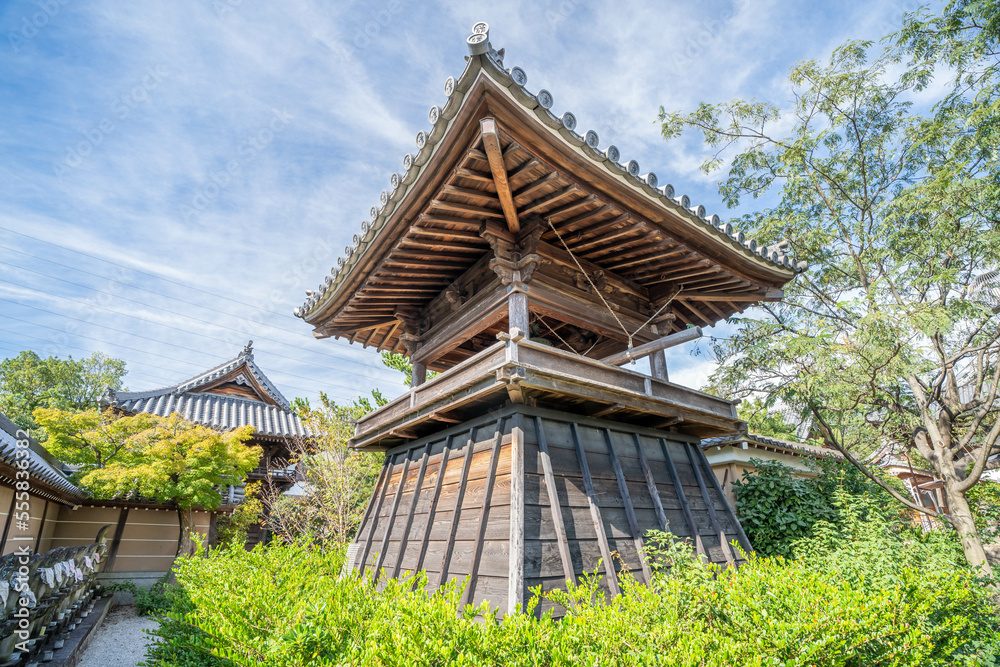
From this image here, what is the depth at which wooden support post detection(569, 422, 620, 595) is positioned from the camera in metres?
4.97

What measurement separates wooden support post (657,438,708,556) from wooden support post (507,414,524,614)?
8.61 feet

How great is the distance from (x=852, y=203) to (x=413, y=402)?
10.5 m

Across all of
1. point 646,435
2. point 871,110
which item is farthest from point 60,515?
point 871,110

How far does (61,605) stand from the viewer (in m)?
7.79

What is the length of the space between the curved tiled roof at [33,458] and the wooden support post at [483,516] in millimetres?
6543

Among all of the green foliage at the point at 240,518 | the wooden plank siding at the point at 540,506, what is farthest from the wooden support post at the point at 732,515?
the green foliage at the point at 240,518

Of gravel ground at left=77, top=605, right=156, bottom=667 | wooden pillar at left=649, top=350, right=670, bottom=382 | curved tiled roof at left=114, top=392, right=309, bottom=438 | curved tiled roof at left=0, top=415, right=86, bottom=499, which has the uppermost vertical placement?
curved tiled roof at left=114, top=392, right=309, bottom=438

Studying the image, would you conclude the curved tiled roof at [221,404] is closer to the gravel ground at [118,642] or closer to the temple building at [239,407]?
the temple building at [239,407]

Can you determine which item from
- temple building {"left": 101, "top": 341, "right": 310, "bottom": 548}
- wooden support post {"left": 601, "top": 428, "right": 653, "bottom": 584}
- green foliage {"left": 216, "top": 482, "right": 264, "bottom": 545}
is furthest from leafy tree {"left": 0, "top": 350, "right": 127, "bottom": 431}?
wooden support post {"left": 601, "top": 428, "right": 653, "bottom": 584}

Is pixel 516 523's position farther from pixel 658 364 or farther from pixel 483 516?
pixel 658 364

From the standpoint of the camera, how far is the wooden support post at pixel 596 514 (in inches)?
196

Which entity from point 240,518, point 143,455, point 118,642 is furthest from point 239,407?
point 118,642

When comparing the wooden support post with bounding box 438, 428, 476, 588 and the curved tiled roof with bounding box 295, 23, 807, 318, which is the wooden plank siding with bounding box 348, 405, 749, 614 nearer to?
the wooden support post with bounding box 438, 428, 476, 588

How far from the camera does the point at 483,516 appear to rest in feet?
17.3
